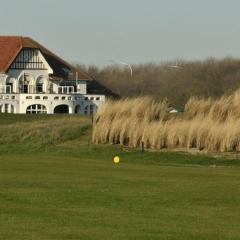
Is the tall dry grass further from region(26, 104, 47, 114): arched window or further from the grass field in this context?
region(26, 104, 47, 114): arched window

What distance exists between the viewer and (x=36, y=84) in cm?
Result: 10638

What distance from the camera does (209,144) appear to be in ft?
136

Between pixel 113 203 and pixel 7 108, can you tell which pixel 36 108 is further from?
pixel 113 203

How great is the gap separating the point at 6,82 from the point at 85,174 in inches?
3091

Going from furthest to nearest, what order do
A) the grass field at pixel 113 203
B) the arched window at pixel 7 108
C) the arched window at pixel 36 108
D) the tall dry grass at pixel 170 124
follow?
the arched window at pixel 36 108 → the arched window at pixel 7 108 → the tall dry grass at pixel 170 124 → the grass field at pixel 113 203

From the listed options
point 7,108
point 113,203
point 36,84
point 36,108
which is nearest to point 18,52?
point 36,84

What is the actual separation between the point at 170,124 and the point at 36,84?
63.4 m

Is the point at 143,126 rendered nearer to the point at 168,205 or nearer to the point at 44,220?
the point at 168,205

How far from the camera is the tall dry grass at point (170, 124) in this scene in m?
41.3

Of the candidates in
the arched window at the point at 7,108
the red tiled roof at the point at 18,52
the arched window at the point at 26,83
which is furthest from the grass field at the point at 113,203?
the red tiled roof at the point at 18,52

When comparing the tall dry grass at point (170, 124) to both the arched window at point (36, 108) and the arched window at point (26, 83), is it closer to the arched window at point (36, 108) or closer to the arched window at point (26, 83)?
the arched window at point (36, 108)

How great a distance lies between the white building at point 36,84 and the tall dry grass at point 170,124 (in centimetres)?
5312

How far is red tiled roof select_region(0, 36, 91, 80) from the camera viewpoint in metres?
105

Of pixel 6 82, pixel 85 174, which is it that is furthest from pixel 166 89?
pixel 85 174
